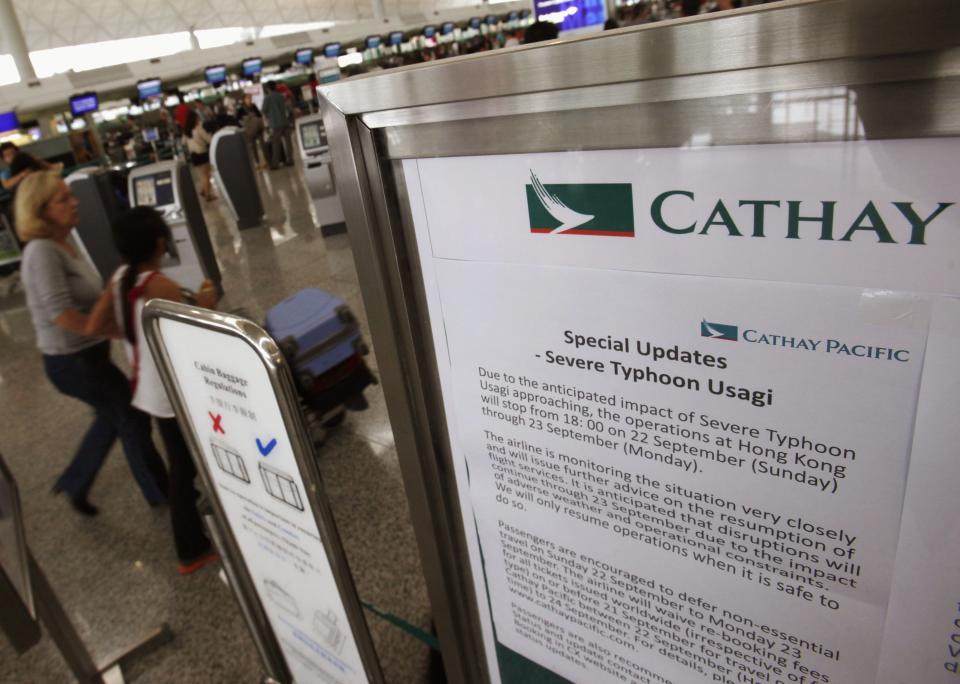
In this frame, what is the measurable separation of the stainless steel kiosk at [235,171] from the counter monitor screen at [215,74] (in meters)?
20.2

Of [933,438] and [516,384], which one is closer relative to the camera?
[933,438]

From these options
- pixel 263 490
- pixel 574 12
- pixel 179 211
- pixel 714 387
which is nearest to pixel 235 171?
pixel 179 211

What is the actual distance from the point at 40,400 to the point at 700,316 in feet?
17.8

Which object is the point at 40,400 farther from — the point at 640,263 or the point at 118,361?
the point at 640,263

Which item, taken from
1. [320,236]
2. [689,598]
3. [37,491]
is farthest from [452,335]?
[320,236]

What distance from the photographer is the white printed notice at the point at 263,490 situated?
4.14 feet

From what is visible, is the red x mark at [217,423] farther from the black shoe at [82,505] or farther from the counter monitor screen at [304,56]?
the counter monitor screen at [304,56]

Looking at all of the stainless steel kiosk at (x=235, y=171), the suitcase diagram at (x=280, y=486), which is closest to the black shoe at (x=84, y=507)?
the suitcase diagram at (x=280, y=486)

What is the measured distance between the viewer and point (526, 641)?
3.71 feet

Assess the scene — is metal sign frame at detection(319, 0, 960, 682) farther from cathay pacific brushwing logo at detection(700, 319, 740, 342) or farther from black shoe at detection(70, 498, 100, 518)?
black shoe at detection(70, 498, 100, 518)

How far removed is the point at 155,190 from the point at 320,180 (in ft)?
6.31

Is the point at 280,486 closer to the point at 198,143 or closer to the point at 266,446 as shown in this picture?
the point at 266,446

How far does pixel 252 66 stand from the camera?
2622 cm

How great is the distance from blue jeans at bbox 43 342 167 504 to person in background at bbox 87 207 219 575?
1.51 ft
